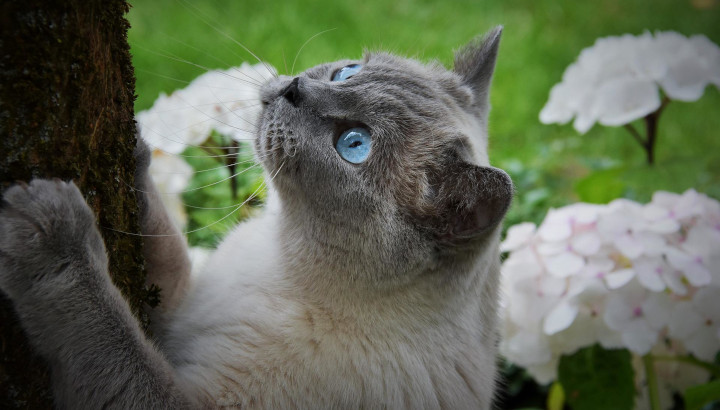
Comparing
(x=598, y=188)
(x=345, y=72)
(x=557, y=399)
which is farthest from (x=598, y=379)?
(x=345, y=72)

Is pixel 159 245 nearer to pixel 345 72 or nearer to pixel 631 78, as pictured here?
pixel 345 72

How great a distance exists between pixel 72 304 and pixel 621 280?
142 cm

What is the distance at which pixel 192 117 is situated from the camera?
6.41 feet

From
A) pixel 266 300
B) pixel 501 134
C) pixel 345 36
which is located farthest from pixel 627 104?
pixel 345 36

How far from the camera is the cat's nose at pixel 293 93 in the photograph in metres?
1.57

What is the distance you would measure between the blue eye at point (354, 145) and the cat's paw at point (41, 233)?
61cm

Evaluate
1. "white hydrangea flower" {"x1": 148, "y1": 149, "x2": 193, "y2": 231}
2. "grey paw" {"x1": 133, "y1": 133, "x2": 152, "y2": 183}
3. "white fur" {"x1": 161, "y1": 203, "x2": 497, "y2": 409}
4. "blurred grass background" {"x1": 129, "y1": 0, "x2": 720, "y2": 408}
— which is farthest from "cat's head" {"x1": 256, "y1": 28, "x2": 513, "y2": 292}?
"blurred grass background" {"x1": 129, "y1": 0, "x2": 720, "y2": 408}

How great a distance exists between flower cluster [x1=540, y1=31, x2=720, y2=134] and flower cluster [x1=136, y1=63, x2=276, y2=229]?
1.12 metres

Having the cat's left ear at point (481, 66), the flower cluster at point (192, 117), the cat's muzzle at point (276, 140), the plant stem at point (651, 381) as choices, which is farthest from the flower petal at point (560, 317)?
the flower cluster at point (192, 117)

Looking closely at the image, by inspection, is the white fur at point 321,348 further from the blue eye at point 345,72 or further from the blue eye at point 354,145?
the blue eye at point 345,72

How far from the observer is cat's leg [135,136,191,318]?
1.53 m

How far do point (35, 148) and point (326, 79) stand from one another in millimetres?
813

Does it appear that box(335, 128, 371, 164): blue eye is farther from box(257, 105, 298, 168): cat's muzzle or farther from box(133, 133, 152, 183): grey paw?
box(133, 133, 152, 183): grey paw

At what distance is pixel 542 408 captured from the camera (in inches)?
101
